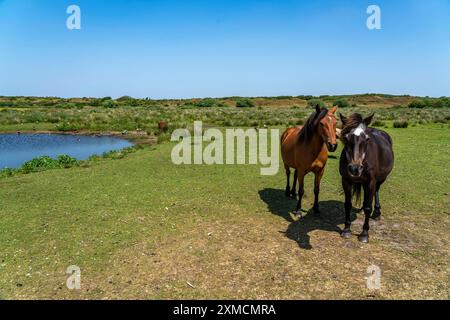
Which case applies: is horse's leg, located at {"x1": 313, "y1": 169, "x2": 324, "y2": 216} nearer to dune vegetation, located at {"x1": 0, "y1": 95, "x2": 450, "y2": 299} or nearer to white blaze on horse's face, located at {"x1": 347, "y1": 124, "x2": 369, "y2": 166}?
dune vegetation, located at {"x1": 0, "y1": 95, "x2": 450, "y2": 299}

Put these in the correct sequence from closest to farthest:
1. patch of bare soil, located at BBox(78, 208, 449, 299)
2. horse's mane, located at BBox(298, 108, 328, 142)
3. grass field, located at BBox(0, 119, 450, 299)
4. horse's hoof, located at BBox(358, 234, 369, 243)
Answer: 1. patch of bare soil, located at BBox(78, 208, 449, 299)
2. grass field, located at BBox(0, 119, 450, 299)
3. horse's hoof, located at BBox(358, 234, 369, 243)
4. horse's mane, located at BBox(298, 108, 328, 142)

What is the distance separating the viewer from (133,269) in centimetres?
493

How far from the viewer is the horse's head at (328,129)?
553 centimetres

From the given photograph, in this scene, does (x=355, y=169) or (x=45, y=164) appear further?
(x=45, y=164)

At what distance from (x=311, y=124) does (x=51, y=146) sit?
21.0m

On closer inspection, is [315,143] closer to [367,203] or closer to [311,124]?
[311,124]

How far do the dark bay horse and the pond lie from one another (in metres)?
15.1

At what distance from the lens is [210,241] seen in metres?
5.92

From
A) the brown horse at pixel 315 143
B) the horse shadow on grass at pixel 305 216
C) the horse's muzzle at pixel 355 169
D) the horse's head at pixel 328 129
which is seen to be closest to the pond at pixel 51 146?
the horse shadow on grass at pixel 305 216

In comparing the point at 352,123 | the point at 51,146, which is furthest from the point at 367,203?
the point at 51,146

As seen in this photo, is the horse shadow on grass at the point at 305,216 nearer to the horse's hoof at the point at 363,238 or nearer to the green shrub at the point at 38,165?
the horse's hoof at the point at 363,238

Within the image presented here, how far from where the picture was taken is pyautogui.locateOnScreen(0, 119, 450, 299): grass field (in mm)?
4457

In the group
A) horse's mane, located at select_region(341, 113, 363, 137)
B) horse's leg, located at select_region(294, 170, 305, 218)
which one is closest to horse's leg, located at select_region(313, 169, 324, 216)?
horse's leg, located at select_region(294, 170, 305, 218)

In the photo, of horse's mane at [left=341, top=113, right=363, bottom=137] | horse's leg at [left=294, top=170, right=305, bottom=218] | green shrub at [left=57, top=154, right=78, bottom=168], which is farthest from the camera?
Answer: green shrub at [left=57, top=154, right=78, bottom=168]
